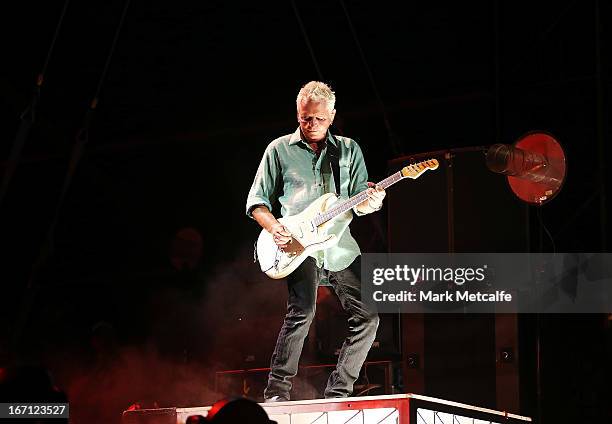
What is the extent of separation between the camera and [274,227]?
16.4ft

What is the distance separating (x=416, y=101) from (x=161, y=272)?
272 centimetres

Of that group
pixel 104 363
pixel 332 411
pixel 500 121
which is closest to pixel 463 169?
pixel 500 121

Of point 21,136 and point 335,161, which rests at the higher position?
point 21,136

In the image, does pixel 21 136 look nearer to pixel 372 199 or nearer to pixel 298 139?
pixel 298 139

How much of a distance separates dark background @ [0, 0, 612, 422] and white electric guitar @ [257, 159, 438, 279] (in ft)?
2.81

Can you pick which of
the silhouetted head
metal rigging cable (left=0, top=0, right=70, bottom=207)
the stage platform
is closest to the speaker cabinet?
the stage platform

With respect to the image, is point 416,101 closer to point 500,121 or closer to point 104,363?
point 500,121

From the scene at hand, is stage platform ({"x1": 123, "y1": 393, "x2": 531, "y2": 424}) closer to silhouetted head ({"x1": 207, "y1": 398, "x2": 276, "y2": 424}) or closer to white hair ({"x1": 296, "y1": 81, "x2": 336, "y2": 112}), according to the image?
white hair ({"x1": 296, "y1": 81, "x2": 336, "y2": 112})

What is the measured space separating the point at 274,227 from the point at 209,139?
6.24 ft

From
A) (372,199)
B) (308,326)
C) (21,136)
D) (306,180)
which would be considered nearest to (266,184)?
(306,180)

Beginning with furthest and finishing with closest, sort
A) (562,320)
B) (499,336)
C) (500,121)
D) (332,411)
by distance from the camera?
(562,320), (500,121), (499,336), (332,411)

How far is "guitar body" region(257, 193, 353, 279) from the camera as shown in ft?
16.2

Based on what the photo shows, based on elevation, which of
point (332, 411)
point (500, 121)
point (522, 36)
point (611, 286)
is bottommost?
point (332, 411)

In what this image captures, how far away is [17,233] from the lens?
6.16 m
